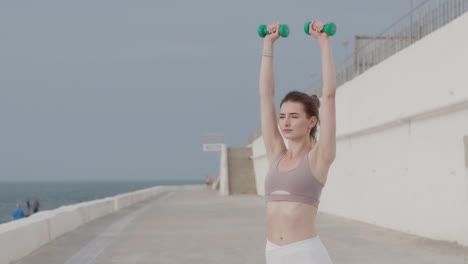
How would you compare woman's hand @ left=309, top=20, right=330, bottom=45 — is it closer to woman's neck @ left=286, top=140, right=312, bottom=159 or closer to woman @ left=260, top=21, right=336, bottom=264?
woman @ left=260, top=21, right=336, bottom=264

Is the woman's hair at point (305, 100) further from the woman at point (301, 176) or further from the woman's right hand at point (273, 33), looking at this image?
the woman's right hand at point (273, 33)

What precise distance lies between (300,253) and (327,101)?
75 cm

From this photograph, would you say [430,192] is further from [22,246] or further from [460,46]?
[22,246]

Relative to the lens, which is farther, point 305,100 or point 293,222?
point 305,100

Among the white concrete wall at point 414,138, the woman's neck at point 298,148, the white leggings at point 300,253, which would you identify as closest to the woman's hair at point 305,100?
the woman's neck at point 298,148

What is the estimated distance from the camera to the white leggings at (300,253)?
3184 mm

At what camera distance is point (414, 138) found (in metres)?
15.5

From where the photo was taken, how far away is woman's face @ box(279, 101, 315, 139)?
11.0ft

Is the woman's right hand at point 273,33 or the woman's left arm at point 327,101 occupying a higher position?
the woman's right hand at point 273,33

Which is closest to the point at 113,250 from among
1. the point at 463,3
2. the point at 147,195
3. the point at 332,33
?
the point at 463,3

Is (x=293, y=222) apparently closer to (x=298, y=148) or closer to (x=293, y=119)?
(x=298, y=148)

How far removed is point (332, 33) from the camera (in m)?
3.27

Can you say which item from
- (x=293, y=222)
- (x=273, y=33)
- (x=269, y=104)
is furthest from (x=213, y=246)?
(x=293, y=222)

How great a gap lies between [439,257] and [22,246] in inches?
279
